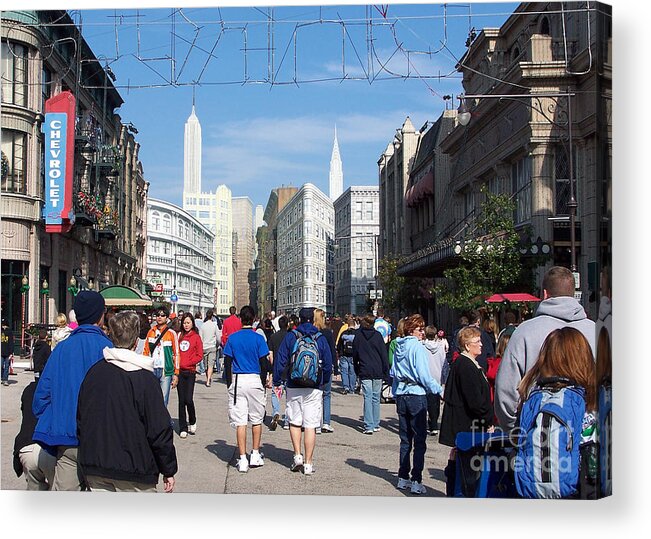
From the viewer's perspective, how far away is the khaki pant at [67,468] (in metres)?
5.99

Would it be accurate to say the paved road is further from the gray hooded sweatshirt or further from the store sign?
the store sign

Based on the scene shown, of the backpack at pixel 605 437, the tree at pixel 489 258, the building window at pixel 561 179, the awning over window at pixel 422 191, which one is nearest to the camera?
the backpack at pixel 605 437

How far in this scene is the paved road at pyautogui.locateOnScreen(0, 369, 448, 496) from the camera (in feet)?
28.0

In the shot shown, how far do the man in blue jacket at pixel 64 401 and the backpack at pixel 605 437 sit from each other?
3.93 m

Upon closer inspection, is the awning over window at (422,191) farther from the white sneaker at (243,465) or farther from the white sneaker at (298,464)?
the white sneaker at (243,465)

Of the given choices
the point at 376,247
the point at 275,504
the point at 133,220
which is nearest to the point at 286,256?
the point at 133,220

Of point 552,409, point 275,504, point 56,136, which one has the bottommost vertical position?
point 275,504

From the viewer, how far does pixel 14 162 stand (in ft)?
42.8

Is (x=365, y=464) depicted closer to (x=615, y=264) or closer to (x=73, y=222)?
(x=615, y=264)

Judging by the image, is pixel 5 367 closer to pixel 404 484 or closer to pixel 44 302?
pixel 44 302

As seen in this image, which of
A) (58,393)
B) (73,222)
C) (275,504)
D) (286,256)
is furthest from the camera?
(286,256)

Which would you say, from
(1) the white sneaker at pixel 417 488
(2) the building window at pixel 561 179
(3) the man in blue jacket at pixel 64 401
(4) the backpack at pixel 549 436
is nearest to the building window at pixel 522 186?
(2) the building window at pixel 561 179

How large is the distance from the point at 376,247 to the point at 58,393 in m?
44.0

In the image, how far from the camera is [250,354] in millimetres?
→ 9547
